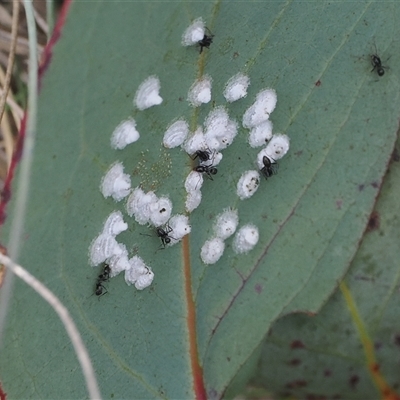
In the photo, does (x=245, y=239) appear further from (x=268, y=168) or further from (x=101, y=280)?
(x=101, y=280)

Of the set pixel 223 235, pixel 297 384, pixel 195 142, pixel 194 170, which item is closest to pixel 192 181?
pixel 194 170

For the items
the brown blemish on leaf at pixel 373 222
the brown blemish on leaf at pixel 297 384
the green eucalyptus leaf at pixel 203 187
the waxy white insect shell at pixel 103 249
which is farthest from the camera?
the brown blemish on leaf at pixel 297 384

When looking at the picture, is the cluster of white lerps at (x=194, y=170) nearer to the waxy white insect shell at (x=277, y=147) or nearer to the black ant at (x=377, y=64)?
the waxy white insect shell at (x=277, y=147)

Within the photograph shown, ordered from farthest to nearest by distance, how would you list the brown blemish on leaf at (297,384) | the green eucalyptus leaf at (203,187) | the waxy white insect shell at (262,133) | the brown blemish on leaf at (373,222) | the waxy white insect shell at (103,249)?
the brown blemish on leaf at (297,384), the brown blemish on leaf at (373,222), the waxy white insect shell at (262,133), the waxy white insect shell at (103,249), the green eucalyptus leaf at (203,187)

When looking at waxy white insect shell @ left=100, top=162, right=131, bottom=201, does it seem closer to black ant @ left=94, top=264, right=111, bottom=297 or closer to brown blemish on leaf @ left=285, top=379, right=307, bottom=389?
black ant @ left=94, top=264, right=111, bottom=297

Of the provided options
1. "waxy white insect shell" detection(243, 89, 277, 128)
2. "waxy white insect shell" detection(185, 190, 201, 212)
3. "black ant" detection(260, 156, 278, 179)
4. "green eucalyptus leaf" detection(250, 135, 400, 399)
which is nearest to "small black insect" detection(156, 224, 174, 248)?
"waxy white insect shell" detection(185, 190, 201, 212)

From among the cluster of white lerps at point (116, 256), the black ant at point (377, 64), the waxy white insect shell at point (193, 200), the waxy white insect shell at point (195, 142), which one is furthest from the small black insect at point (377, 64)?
the cluster of white lerps at point (116, 256)

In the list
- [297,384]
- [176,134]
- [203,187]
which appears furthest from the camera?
[297,384]
